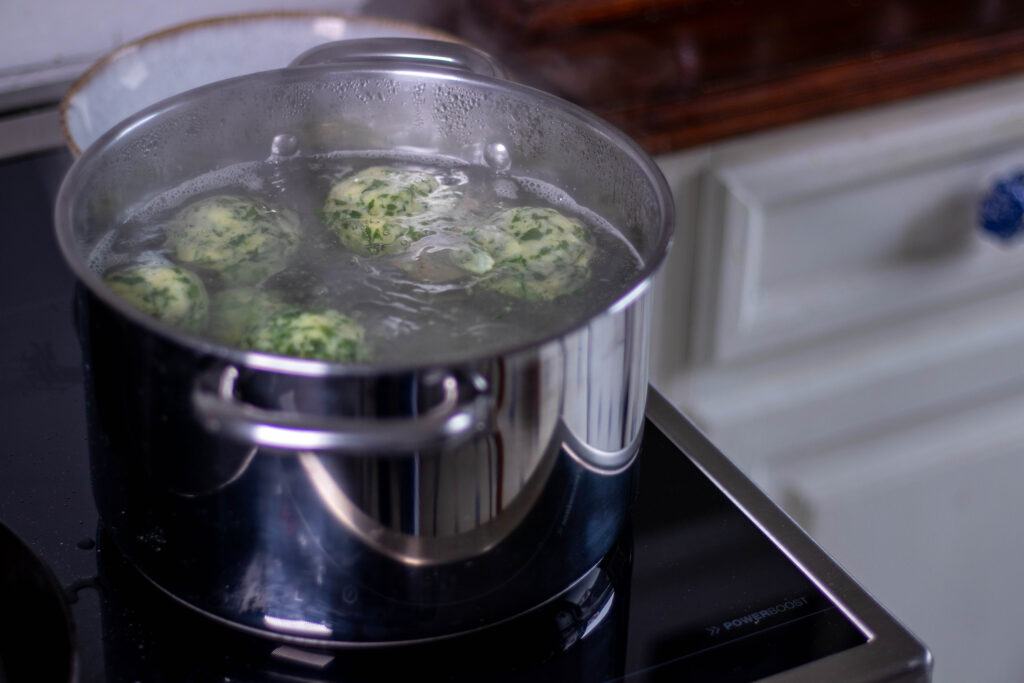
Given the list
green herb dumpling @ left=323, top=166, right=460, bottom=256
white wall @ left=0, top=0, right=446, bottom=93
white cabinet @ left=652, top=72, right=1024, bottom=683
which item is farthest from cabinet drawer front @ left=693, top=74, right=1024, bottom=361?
white wall @ left=0, top=0, right=446, bottom=93

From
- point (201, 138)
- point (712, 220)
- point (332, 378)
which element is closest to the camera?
point (332, 378)

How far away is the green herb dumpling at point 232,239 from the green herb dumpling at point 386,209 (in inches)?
1.2

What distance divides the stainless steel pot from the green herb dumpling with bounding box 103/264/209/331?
32 millimetres

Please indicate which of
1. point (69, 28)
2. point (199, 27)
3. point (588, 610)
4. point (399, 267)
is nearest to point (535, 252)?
point (399, 267)

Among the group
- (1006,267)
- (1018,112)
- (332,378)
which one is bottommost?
(1006,267)

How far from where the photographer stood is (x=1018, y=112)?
3.28 ft

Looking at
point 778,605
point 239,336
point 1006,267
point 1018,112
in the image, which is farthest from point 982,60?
point 239,336

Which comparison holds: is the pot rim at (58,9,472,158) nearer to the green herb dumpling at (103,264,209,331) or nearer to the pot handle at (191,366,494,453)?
the green herb dumpling at (103,264,209,331)

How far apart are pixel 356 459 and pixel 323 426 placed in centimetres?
3

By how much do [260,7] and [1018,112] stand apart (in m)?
0.69

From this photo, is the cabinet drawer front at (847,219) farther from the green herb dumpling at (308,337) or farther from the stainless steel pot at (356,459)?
the green herb dumpling at (308,337)

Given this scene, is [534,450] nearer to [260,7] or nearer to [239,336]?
[239,336]

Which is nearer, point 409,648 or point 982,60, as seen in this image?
point 409,648

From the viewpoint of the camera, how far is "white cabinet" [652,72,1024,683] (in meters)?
0.94
